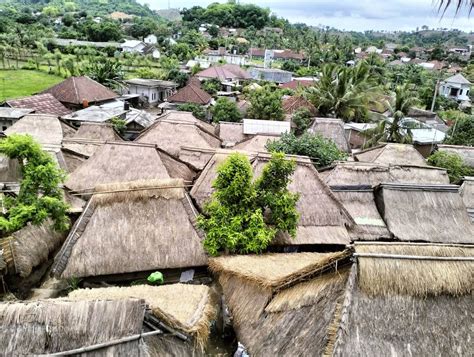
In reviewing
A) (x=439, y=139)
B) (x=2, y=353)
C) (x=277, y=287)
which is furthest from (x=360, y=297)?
(x=439, y=139)

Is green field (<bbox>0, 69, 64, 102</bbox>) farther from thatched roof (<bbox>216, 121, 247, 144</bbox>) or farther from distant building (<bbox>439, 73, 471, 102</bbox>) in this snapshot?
distant building (<bbox>439, 73, 471, 102</bbox>)

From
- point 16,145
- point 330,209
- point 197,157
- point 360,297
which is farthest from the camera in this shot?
point 197,157

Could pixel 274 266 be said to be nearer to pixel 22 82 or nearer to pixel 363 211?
pixel 363 211

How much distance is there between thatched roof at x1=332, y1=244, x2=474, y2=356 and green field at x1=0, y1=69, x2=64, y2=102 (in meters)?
39.9

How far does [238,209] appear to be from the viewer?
10719mm

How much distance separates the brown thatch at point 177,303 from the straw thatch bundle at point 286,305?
2.40ft

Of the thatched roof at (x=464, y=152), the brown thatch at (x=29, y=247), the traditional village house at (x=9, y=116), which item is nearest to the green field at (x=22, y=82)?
the traditional village house at (x=9, y=116)

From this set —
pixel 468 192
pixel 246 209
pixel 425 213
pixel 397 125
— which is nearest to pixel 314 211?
pixel 246 209

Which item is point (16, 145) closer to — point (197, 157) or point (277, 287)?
point (277, 287)

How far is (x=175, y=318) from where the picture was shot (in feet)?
22.1

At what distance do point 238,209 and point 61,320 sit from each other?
563 cm

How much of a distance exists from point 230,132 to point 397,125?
10.0 metres

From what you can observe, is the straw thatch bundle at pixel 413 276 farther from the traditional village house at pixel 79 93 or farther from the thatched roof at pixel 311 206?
the traditional village house at pixel 79 93

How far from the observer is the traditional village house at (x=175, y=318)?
6457 millimetres
